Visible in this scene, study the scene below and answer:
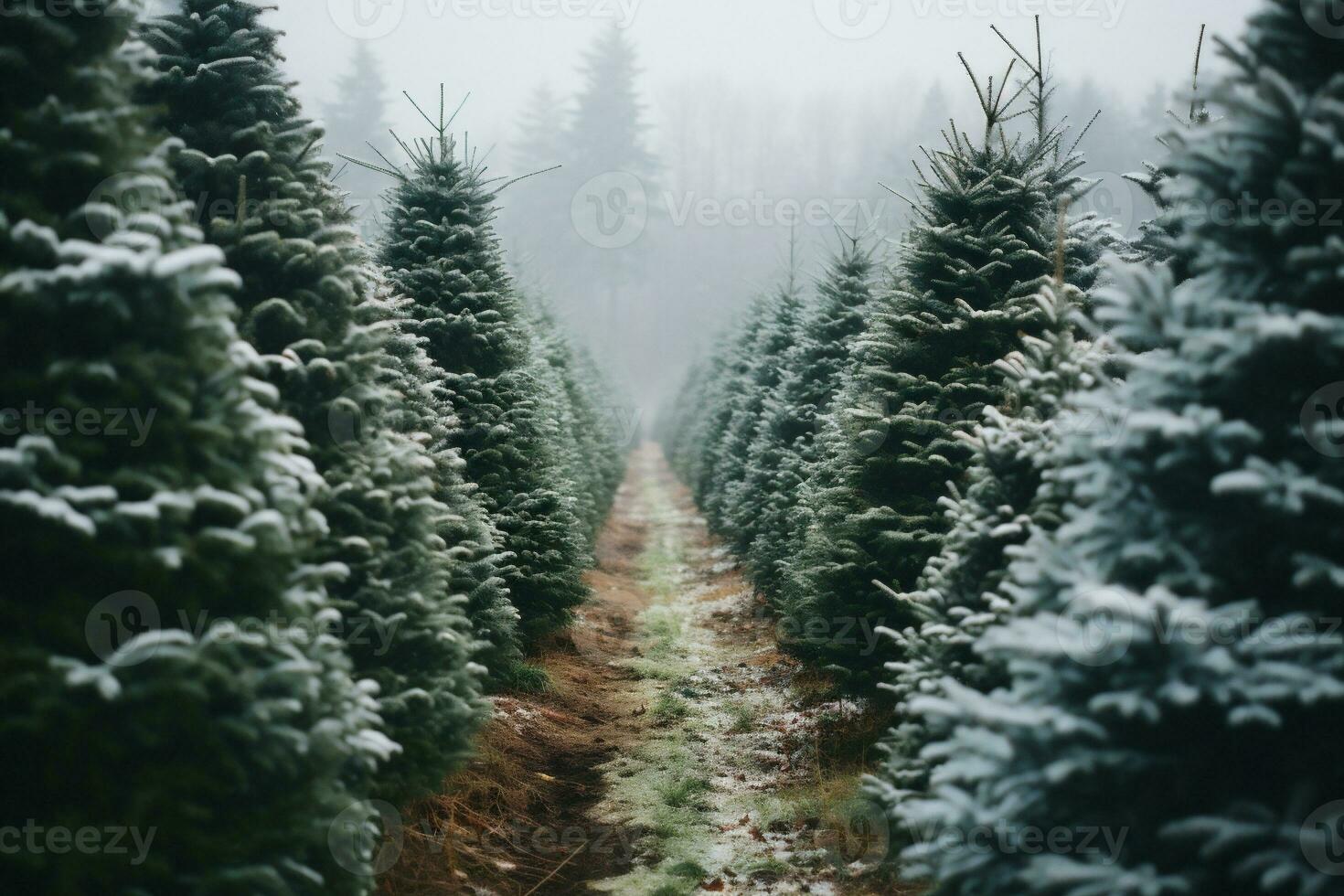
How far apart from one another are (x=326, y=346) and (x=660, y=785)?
499cm

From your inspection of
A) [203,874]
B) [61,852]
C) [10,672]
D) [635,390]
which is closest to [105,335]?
[10,672]

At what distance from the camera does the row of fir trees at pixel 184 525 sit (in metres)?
3.37

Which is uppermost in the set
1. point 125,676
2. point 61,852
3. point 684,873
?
point 125,676

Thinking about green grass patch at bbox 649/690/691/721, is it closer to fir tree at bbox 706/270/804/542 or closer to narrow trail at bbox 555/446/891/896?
narrow trail at bbox 555/446/891/896

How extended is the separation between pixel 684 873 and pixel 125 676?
14.3 ft

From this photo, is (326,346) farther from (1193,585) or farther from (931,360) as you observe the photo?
(931,360)

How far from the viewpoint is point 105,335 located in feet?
12.0

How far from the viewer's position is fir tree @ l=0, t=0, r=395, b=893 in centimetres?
334

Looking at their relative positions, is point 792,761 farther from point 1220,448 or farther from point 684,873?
point 1220,448

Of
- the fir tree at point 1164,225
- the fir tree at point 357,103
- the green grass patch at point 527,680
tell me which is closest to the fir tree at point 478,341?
the green grass patch at point 527,680

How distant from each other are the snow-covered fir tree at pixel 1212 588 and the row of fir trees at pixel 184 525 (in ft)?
A: 10.1

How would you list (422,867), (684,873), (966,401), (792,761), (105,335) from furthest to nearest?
(792,761) → (966,401) → (684,873) → (422,867) → (105,335)

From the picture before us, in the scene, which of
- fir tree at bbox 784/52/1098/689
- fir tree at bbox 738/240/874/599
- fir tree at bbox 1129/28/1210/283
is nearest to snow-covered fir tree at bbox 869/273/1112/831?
fir tree at bbox 784/52/1098/689

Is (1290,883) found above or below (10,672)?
below
